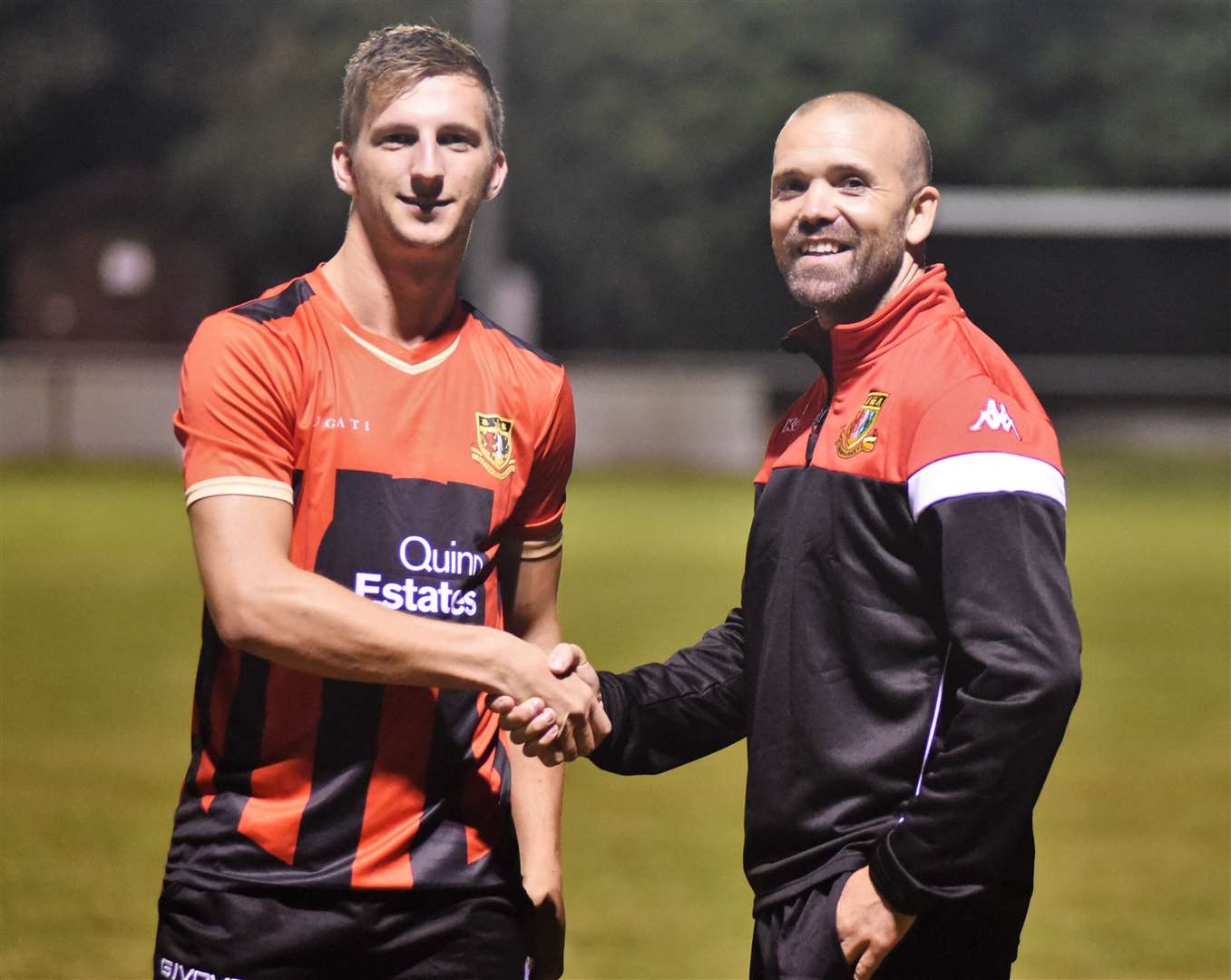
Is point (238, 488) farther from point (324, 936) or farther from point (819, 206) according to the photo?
point (819, 206)

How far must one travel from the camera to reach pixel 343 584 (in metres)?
3.14

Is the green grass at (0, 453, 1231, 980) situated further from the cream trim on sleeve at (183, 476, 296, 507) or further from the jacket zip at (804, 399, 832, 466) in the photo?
the cream trim on sleeve at (183, 476, 296, 507)

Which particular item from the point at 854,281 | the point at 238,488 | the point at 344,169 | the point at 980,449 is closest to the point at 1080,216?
the point at 854,281

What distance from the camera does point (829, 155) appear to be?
328 centimetres

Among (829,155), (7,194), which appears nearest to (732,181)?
(7,194)

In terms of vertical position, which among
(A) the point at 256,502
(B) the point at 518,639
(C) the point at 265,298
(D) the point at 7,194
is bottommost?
(B) the point at 518,639

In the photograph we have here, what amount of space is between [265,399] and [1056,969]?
3866 mm

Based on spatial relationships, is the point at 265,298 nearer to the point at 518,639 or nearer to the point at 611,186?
the point at 518,639

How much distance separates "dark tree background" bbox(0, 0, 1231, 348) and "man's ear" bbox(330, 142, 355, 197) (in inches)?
1276

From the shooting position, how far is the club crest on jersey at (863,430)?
3135 millimetres

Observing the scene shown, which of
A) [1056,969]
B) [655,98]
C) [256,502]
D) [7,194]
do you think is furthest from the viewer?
[7,194]

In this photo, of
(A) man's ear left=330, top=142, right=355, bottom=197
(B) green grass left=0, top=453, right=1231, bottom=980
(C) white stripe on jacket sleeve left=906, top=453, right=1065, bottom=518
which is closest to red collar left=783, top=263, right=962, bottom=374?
(C) white stripe on jacket sleeve left=906, top=453, right=1065, bottom=518

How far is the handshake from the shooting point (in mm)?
3217

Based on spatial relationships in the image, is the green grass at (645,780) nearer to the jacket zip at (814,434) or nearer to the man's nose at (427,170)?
the jacket zip at (814,434)
